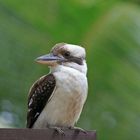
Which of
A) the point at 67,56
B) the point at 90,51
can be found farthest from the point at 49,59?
the point at 90,51

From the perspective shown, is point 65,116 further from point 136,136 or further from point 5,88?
point 5,88

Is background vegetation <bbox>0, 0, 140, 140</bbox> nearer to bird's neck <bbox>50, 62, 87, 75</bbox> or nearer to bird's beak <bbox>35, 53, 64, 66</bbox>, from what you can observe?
bird's neck <bbox>50, 62, 87, 75</bbox>

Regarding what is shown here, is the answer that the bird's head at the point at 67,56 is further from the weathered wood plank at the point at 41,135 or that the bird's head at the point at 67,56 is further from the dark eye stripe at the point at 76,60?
the weathered wood plank at the point at 41,135

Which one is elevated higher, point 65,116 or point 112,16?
point 112,16

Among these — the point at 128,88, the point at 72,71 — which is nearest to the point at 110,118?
the point at 128,88

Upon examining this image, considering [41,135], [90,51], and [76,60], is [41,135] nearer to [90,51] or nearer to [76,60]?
[76,60]

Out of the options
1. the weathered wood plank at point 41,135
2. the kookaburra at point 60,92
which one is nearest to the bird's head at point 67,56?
the kookaburra at point 60,92

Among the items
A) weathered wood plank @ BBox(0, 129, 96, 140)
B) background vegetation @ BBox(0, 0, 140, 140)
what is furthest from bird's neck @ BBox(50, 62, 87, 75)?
background vegetation @ BBox(0, 0, 140, 140)
